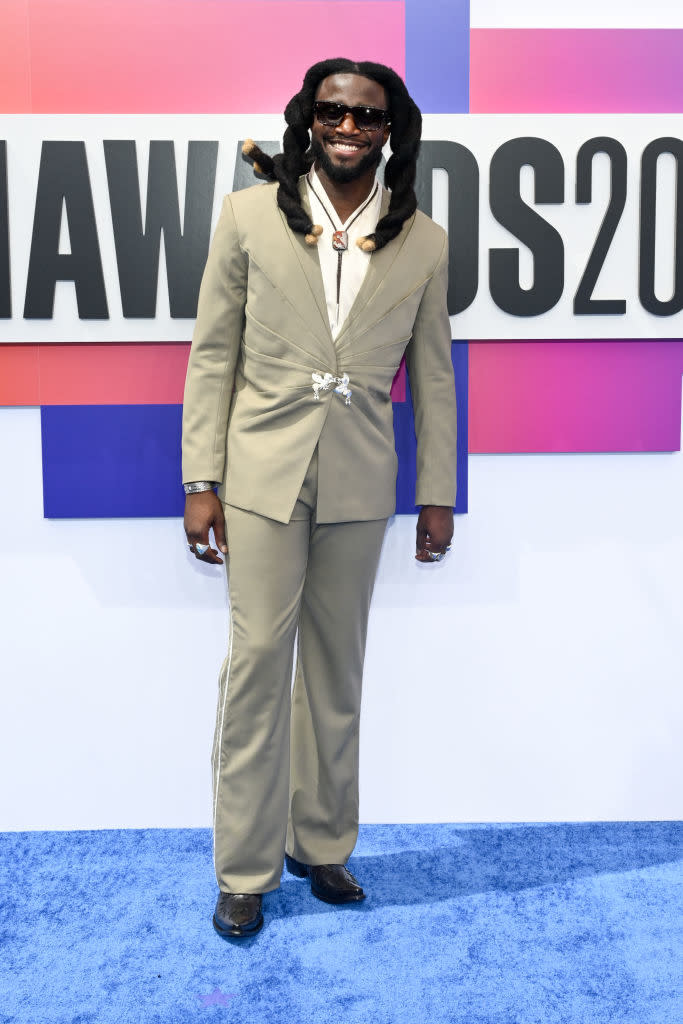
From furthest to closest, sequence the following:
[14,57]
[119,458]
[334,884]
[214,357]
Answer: [119,458]
[14,57]
[334,884]
[214,357]

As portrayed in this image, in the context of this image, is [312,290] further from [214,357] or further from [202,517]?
[202,517]

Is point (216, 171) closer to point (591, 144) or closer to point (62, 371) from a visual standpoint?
point (62, 371)

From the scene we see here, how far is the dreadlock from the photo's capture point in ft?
6.08

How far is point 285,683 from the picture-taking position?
1944 mm

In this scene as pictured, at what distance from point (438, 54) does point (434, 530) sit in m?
1.13

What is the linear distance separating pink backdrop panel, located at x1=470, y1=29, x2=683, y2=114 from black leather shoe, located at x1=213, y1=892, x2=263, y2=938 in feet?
6.10

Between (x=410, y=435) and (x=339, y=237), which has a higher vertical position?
(x=339, y=237)

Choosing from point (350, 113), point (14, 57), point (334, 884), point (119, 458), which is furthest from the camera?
point (119, 458)

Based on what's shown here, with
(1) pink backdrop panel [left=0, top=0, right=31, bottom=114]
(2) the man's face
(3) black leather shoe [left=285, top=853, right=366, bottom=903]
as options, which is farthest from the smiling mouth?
(3) black leather shoe [left=285, top=853, right=366, bottom=903]

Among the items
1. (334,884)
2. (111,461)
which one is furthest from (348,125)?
(334,884)

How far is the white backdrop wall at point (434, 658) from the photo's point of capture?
2322 mm

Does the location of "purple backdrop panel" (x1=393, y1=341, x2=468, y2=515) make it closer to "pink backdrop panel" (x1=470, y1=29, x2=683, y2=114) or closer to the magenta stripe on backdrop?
the magenta stripe on backdrop

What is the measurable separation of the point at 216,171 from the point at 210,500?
804 mm

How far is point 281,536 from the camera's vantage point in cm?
189
